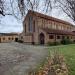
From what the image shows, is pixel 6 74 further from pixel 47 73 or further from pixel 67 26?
pixel 67 26

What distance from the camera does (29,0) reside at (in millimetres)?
8133

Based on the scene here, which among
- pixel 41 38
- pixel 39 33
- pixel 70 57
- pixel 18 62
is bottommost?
pixel 18 62

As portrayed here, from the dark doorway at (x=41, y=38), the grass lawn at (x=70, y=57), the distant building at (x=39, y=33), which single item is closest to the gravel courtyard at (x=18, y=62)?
the grass lawn at (x=70, y=57)

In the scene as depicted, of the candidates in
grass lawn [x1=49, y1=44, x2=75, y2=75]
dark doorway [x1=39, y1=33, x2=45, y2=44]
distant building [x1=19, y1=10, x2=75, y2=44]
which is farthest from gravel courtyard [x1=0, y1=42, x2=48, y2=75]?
dark doorway [x1=39, y1=33, x2=45, y2=44]

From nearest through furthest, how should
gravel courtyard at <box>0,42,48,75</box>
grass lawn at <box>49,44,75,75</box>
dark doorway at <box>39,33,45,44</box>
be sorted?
grass lawn at <box>49,44,75,75</box>
gravel courtyard at <box>0,42,48,75</box>
dark doorway at <box>39,33,45,44</box>

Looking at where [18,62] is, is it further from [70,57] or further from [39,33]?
[39,33]

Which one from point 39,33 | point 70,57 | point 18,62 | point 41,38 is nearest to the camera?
point 18,62

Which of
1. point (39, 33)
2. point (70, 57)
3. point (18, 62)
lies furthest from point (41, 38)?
point (18, 62)

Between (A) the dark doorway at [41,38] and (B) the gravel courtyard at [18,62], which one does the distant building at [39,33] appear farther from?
(B) the gravel courtyard at [18,62]

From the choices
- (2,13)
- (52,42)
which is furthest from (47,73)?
(52,42)

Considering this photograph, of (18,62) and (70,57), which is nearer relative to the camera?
(18,62)

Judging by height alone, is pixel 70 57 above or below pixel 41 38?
below

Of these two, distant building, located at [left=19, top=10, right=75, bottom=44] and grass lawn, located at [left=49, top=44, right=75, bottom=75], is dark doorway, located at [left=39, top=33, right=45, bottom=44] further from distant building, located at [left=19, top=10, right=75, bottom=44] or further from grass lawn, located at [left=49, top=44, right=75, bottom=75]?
grass lawn, located at [left=49, top=44, right=75, bottom=75]

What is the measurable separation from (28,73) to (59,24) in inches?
2437
